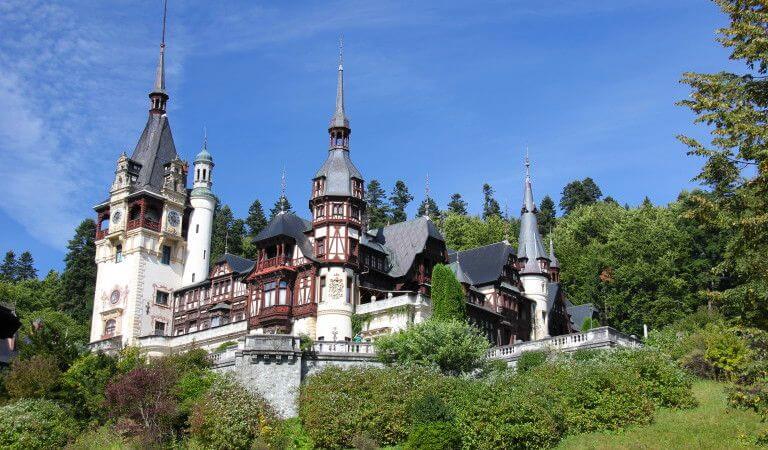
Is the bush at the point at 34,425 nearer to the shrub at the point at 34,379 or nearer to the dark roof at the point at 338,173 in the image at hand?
the shrub at the point at 34,379

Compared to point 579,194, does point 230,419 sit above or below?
below

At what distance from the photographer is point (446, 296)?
5281cm

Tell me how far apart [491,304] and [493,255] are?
4.38 m

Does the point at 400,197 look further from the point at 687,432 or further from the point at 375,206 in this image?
the point at 687,432

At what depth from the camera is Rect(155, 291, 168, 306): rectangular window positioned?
6850cm

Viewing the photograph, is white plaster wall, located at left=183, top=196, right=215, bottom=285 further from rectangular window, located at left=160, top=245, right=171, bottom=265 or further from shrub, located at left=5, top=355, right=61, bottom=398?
shrub, located at left=5, top=355, right=61, bottom=398

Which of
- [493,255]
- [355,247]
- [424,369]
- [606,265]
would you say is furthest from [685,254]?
[424,369]

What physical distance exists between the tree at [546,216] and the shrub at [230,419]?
69.9m

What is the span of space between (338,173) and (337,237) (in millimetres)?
4414

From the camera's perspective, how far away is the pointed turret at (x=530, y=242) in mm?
68000

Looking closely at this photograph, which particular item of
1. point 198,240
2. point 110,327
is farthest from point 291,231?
point 110,327

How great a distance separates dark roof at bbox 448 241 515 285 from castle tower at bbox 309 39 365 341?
834 centimetres

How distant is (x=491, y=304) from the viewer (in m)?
62.4

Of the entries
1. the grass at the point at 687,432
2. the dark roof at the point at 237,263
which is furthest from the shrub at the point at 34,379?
the grass at the point at 687,432
